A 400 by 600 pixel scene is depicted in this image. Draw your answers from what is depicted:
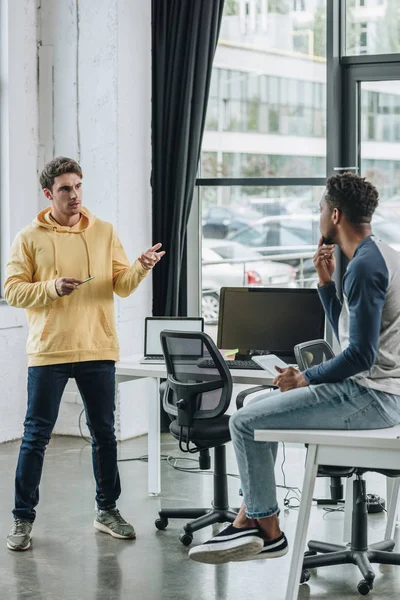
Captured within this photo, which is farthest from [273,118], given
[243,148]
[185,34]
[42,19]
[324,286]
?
[324,286]

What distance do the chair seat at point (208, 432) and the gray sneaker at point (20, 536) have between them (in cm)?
74

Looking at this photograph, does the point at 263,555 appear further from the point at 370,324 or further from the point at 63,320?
the point at 63,320

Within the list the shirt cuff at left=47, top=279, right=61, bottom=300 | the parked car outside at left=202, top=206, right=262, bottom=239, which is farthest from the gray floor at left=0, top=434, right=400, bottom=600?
the parked car outside at left=202, top=206, right=262, bottom=239

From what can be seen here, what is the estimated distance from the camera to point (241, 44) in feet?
20.8

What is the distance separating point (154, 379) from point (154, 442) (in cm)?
35

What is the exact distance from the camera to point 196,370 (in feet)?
13.6

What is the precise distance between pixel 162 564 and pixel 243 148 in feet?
10.7

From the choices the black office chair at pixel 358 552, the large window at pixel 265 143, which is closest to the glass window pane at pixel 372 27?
the large window at pixel 265 143

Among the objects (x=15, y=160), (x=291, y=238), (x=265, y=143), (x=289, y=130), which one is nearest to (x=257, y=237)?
(x=291, y=238)

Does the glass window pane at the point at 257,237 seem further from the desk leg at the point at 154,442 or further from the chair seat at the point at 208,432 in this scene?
the chair seat at the point at 208,432

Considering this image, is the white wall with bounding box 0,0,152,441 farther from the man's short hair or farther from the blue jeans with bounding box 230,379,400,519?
the blue jeans with bounding box 230,379,400,519

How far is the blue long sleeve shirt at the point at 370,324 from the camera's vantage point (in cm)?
310

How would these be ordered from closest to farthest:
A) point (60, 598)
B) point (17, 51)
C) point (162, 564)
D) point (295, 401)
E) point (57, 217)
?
point (295, 401) < point (60, 598) < point (162, 564) < point (57, 217) < point (17, 51)

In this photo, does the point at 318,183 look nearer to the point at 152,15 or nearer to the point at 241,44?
the point at 241,44
